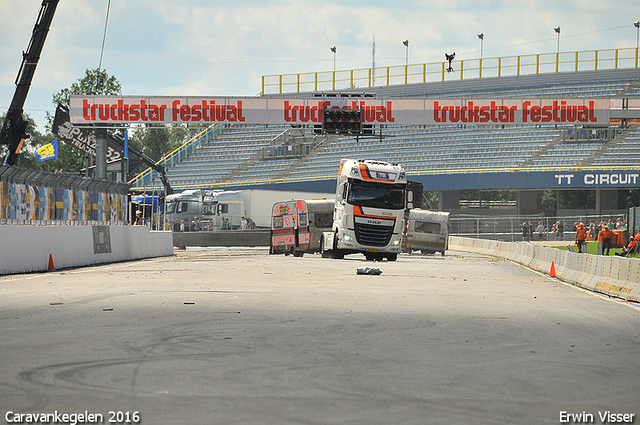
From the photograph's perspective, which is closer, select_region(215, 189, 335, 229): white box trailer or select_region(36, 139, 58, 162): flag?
select_region(36, 139, 58, 162): flag

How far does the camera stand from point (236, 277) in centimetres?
1842

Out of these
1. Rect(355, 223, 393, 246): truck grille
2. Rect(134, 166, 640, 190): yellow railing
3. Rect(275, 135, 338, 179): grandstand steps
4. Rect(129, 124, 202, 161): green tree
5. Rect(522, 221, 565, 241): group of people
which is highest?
Rect(129, 124, 202, 161): green tree

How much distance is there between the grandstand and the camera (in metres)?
58.5

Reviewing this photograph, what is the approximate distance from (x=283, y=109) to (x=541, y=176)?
2452 centimetres

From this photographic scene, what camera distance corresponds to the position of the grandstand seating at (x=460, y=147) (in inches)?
2316

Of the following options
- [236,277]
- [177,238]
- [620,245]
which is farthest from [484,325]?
[177,238]

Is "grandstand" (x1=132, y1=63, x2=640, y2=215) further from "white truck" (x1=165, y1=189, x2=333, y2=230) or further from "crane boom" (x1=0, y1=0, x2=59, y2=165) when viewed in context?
"crane boom" (x1=0, y1=0, x2=59, y2=165)

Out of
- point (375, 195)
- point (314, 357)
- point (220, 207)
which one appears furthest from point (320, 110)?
point (314, 357)

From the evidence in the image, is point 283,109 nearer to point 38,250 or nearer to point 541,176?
point 38,250

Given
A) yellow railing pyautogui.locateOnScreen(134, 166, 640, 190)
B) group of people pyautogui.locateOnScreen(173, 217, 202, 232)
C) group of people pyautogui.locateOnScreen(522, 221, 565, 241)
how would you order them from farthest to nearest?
yellow railing pyautogui.locateOnScreen(134, 166, 640, 190) → group of people pyautogui.locateOnScreen(522, 221, 565, 241) → group of people pyautogui.locateOnScreen(173, 217, 202, 232)

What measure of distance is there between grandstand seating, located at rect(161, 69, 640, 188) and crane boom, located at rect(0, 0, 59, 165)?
28.3m

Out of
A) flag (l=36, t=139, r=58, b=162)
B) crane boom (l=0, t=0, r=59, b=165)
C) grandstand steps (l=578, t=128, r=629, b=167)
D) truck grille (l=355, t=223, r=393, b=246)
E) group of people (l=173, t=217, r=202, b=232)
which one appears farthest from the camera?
grandstand steps (l=578, t=128, r=629, b=167)

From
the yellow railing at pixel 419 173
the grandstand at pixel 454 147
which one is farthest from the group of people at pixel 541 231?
the yellow railing at pixel 419 173

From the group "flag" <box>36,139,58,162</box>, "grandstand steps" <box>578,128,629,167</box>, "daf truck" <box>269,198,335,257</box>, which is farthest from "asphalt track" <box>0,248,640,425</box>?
"grandstand steps" <box>578,128,629,167</box>
